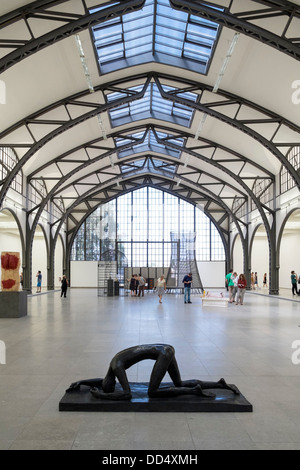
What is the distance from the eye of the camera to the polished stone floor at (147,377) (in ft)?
13.1

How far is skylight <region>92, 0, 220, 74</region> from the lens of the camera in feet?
52.1

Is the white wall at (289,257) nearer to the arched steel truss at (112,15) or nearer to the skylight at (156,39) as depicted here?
the skylight at (156,39)

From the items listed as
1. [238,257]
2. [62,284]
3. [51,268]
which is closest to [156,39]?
[62,284]

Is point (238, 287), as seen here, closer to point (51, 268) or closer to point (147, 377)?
point (147, 377)

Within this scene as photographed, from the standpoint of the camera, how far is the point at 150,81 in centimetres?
2073

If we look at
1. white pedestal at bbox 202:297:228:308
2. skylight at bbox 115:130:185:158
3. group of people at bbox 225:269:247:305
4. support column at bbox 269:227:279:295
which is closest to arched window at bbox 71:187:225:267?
skylight at bbox 115:130:185:158

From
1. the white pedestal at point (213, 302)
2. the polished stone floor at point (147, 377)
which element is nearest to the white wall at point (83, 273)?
the white pedestal at point (213, 302)

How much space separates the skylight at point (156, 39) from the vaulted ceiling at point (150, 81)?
5 centimetres

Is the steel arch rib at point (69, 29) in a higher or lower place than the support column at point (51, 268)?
higher

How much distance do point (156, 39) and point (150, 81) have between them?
2.75m

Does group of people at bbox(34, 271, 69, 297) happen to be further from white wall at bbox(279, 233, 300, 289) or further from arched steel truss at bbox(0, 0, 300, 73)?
white wall at bbox(279, 233, 300, 289)

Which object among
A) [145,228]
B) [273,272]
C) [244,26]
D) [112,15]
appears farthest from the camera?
[145,228]

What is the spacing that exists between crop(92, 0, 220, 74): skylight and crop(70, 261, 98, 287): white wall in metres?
23.3

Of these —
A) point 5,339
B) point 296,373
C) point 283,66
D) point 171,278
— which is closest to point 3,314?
point 5,339
